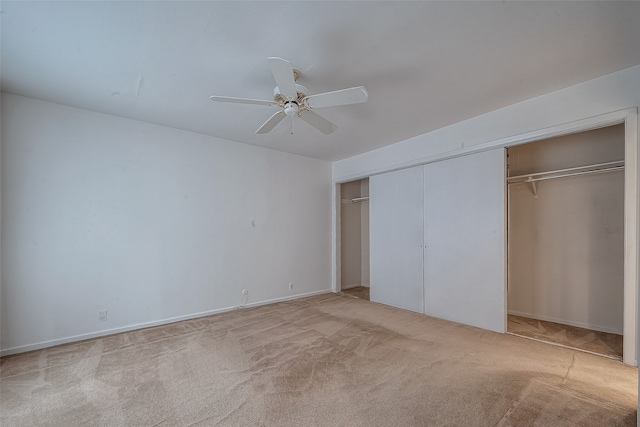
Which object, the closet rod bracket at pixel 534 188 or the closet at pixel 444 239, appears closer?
the closet at pixel 444 239

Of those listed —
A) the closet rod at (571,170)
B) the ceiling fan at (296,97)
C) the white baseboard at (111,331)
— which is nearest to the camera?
the ceiling fan at (296,97)

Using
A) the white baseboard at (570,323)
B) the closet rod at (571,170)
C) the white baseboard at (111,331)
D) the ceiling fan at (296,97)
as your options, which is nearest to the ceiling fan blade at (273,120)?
the ceiling fan at (296,97)

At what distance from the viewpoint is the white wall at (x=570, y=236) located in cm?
335

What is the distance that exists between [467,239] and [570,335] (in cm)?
154

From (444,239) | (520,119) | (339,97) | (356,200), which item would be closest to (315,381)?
(339,97)

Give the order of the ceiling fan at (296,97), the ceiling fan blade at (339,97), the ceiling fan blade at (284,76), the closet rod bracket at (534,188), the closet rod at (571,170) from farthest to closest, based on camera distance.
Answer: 1. the closet rod bracket at (534,188)
2. the closet rod at (571,170)
3. the ceiling fan blade at (339,97)
4. the ceiling fan at (296,97)
5. the ceiling fan blade at (284,76)

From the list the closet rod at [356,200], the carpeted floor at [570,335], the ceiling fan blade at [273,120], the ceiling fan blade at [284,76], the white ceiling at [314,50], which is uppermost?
the white ceiling at [314,50]

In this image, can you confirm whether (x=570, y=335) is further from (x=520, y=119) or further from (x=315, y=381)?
(x=315, y=381)

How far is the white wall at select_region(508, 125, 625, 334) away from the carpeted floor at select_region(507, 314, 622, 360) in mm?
198

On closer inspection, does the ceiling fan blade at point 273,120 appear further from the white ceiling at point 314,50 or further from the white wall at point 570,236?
the white wall at point 570,236

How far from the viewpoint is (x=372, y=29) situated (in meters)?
1.95

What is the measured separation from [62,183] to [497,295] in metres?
5.25

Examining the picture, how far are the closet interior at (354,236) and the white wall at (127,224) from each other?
1.38 metres

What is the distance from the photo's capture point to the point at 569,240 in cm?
367
